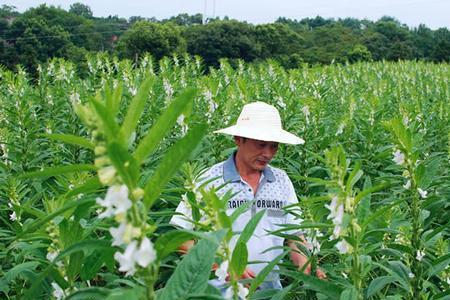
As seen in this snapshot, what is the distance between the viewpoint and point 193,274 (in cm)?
162

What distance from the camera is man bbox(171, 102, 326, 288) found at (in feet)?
11.1

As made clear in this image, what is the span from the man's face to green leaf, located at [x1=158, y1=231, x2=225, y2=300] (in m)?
1.86

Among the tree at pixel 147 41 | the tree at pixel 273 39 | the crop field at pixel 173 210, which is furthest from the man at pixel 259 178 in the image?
the tree at pixel 273 39

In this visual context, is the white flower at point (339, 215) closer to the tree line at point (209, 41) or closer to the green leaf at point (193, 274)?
the green leaf at point (193, 274)

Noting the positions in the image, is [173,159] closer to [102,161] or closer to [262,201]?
[102,161]

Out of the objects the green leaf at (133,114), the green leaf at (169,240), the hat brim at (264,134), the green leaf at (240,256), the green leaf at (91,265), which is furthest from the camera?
the hat brim at (264,134)

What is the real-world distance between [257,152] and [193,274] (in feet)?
6.29

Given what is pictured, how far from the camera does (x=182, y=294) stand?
160 cm

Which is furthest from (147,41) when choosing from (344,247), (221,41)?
(344,247)

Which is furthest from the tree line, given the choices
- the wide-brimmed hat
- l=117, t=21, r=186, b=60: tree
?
the wide-brimmed hat

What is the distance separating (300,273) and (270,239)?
108 cm

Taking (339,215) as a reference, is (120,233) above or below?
above

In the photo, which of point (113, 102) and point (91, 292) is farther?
point (91, 292)

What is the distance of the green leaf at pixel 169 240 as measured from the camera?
1.52 m
